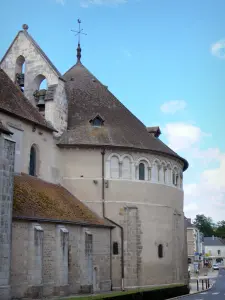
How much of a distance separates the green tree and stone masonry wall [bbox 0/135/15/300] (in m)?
170

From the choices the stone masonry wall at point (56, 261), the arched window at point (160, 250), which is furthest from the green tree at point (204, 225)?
the stone masonry wall at point (56, 261)

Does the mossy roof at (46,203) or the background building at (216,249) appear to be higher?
the mossy roof at (46,203)

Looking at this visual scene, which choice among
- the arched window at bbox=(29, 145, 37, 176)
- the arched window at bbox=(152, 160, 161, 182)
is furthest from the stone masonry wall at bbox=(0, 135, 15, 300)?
the arched window at bbox=(152, 160, 161, 182)

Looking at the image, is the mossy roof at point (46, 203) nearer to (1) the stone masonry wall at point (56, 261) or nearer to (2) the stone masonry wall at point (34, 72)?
(1) the stone masonry wall at point (56, 261)

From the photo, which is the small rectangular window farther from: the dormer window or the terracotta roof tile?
the terracotta roof tile

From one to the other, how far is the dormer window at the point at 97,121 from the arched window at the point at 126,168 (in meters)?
3.38

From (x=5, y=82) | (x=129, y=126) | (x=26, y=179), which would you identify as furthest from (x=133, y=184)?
(x=5, y=82)

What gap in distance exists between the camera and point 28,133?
31.6 m

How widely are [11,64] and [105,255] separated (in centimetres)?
1617

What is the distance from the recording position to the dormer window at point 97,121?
36.9 metres

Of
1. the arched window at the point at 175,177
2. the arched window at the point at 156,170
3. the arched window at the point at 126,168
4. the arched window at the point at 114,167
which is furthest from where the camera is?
the arched window at the point at 175,177

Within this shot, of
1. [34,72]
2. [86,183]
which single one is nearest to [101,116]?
[86,183]

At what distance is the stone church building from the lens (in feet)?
93.2

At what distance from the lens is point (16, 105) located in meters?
31.0
